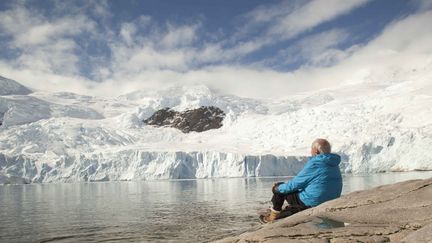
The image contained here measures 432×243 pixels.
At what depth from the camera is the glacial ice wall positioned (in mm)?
56719

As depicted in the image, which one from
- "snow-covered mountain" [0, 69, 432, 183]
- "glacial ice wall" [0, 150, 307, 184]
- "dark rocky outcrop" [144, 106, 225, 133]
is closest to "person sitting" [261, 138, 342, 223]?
"snow-covered mountain" [0, 69, 432, 183]

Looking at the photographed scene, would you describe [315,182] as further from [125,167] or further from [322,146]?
[125,167]

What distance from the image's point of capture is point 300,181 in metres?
5.94

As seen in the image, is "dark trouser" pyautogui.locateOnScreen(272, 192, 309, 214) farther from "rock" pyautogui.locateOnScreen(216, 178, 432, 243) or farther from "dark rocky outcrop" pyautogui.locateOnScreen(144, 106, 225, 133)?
"dark rocky outcrop" pyautogui.locateOnScreen(144, 106, 225, 133)

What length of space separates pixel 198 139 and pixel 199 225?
7612 cm

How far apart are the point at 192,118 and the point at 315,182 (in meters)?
91.2

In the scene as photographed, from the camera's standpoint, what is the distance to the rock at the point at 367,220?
3.73 meters

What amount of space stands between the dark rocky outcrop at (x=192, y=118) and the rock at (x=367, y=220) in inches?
3371

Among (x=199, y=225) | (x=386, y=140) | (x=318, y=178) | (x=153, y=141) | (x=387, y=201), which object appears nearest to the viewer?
(x=387, y=201)

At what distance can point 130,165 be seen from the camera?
58.1 meters

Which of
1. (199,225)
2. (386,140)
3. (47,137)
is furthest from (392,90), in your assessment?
(199,225)

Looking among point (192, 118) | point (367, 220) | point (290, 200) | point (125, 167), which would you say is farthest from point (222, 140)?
point (367, 220)

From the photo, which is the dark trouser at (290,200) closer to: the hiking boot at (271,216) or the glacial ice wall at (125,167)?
the hiking boot at (271,216)

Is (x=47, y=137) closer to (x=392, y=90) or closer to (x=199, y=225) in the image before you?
(x=392, y=90)
